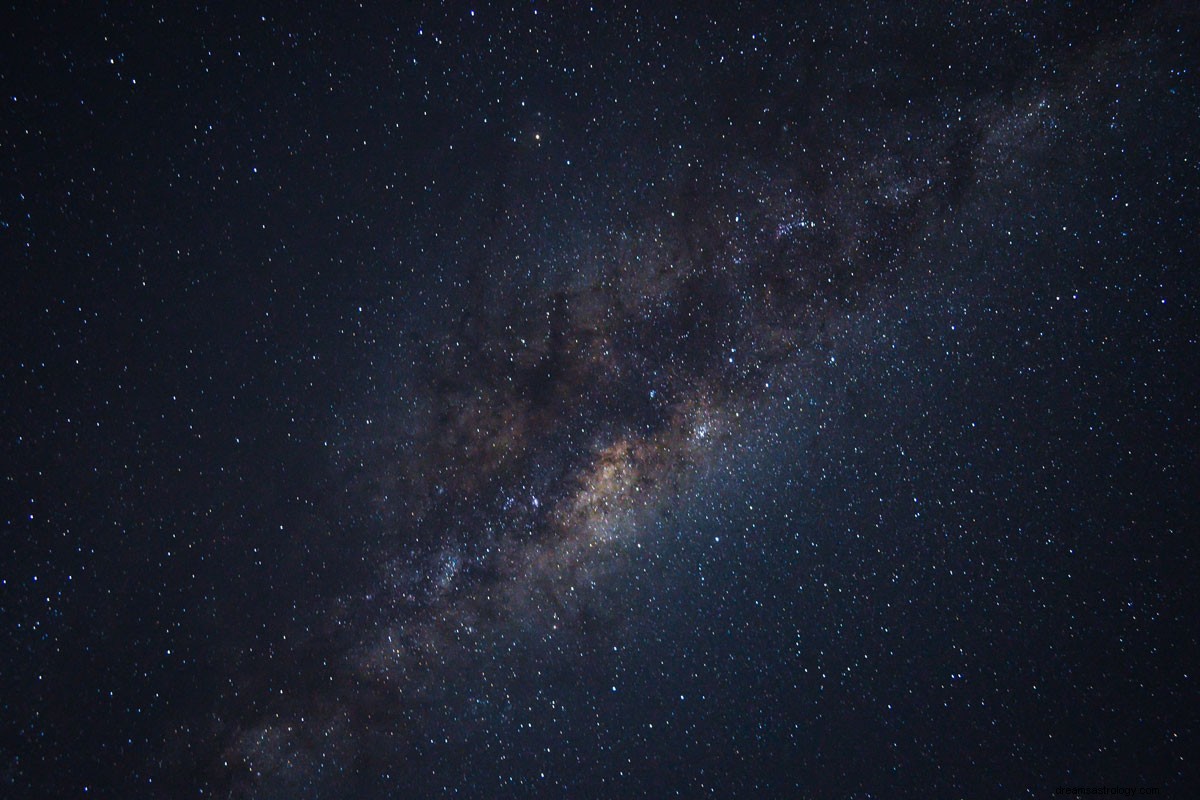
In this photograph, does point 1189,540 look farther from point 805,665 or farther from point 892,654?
point 805,665

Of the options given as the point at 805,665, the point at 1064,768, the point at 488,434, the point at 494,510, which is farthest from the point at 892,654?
the point at 488,434

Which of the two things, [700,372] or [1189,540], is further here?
[1189,540]

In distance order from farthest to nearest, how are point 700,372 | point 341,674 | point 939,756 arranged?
point 939,756 < point 700,372 < point 341,674

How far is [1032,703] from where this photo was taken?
10.5 ft

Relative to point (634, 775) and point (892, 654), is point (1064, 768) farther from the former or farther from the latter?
point (634, 775)

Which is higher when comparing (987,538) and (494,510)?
→ (494,510)

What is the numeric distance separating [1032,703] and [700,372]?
2.86m

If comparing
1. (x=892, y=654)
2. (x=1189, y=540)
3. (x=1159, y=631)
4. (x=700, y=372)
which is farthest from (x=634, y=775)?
(x=1189, y=540)

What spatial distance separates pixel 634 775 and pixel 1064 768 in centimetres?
262

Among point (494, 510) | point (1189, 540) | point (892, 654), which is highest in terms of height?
point (494, 510)

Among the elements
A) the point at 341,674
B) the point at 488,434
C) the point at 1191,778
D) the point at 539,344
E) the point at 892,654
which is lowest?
the point at 1191,778

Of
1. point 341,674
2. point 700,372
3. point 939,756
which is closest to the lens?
point 341,674

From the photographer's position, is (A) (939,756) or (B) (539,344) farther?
(A) (939,756)

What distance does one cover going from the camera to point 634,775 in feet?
10.1
